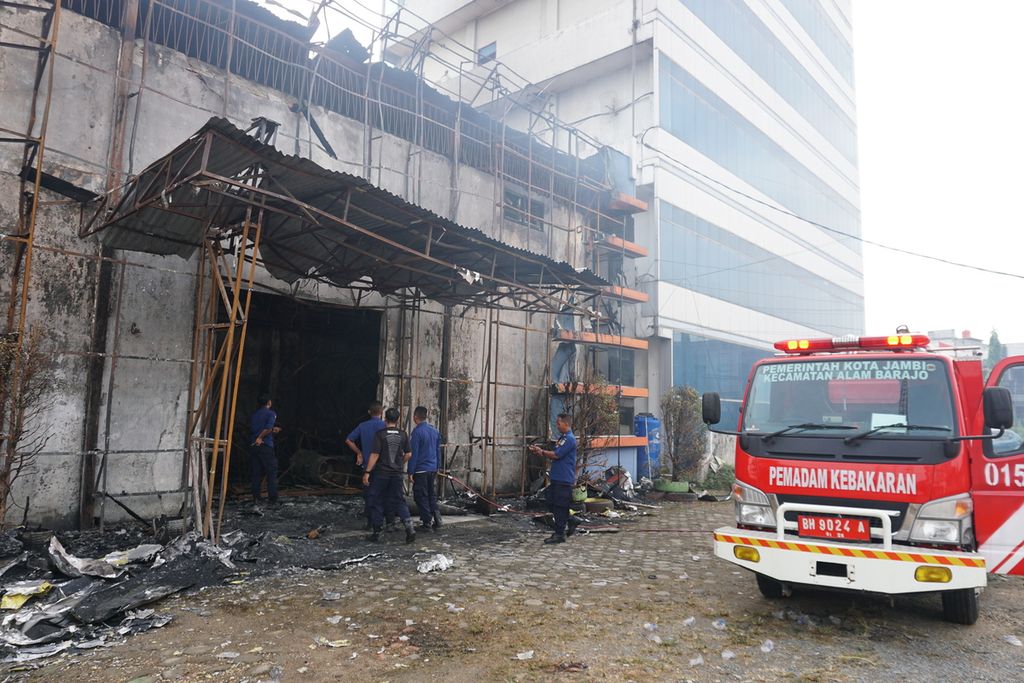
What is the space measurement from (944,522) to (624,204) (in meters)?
12.9

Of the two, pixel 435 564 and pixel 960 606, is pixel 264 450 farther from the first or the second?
pixel 960 606

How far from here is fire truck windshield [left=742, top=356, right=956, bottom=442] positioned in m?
5.09

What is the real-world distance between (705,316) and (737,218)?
15.5ft

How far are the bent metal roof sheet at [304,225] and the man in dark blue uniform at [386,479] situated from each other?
234 centimetres

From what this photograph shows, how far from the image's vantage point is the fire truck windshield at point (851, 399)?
5.09m

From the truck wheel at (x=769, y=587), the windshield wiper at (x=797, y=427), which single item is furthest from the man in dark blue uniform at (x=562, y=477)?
the windshield wiper at (x=797, y=427)

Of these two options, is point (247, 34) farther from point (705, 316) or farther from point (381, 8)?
point (381, 8)

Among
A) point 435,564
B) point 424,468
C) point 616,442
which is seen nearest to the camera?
point 435,564

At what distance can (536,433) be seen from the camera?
44.6 ft

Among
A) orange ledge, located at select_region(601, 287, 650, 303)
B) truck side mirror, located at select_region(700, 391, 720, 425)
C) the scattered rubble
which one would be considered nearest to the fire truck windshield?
truck side mirror, located at select_region(700, 391, 720, 425)

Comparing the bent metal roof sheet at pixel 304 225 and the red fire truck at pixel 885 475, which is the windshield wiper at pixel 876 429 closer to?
the red fire truck at pixel 885 475

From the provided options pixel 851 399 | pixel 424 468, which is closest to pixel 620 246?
pixel 424 468

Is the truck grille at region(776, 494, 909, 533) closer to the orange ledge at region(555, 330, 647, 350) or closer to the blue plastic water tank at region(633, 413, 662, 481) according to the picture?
the orange ledge at region(555, 330, 647, 350)

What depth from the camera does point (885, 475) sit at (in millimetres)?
4906
